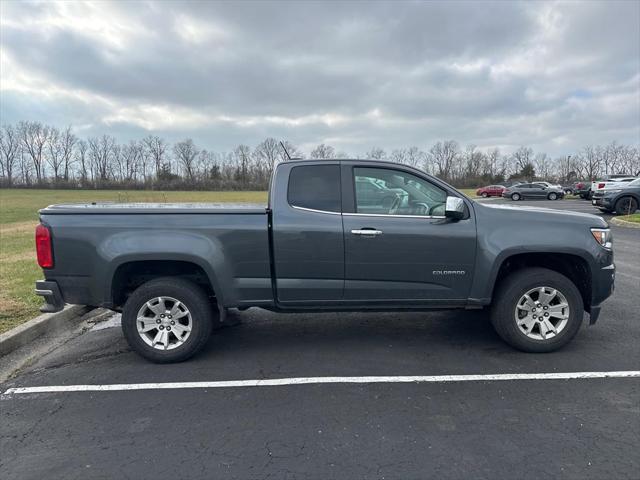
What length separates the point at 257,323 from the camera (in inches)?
209

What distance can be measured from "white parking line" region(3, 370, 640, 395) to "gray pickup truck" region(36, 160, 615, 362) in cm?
45

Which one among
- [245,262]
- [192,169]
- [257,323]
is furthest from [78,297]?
[192,169]

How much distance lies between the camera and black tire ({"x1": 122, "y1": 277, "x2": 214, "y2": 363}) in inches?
160

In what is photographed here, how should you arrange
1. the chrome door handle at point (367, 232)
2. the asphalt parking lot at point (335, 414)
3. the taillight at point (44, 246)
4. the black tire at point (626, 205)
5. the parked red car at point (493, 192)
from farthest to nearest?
the parked red car at point (493, 192), the black tire at point (626, 205), the chrome door handle at point (367, 232), the taillight at point (44, 246), the asphalt parking lot at point (335, 414)

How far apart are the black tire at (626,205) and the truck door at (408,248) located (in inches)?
718

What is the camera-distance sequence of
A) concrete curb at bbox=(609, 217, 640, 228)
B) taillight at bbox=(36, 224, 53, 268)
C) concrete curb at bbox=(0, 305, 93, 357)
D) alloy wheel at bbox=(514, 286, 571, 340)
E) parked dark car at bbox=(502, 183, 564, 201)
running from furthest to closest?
parked dark car at bbox=(502, 183, 564, 201), concrete curb at bbox=(609, 217, 640, 228), concrete curb at bbox=(0, 305, 93, 357), alloy wheel at bbox=(514, 286, 571, 340), taillight at bbox=(36, 224, 53, 268)

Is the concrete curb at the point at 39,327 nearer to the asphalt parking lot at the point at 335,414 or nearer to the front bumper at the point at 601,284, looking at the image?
Result: the asphalt parking lot at the point at 335,414

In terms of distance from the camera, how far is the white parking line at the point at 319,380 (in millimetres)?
3662

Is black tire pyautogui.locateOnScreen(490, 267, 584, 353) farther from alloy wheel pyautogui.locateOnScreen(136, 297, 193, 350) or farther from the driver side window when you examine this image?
alloy wheel pyautogui.locateOnScreen(136, 297, 193, 350)

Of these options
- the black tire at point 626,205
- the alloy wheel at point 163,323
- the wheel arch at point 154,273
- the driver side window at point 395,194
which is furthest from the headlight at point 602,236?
the black tire at point 626,205

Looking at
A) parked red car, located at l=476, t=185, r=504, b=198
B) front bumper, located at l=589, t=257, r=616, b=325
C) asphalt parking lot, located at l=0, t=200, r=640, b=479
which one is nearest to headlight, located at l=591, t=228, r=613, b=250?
front bumper, located at l=589, t=257, r=616, b=325

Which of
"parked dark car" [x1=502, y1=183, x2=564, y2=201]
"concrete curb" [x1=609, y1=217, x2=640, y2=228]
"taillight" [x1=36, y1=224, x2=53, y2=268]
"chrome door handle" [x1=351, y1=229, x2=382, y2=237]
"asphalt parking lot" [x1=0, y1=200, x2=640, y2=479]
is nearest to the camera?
"asphalt parking lot" [x1=0, y1=200, x2=640, y2=479]

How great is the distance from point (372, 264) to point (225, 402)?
70.3 inches

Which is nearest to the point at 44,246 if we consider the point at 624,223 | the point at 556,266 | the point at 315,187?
the point at 315,187
